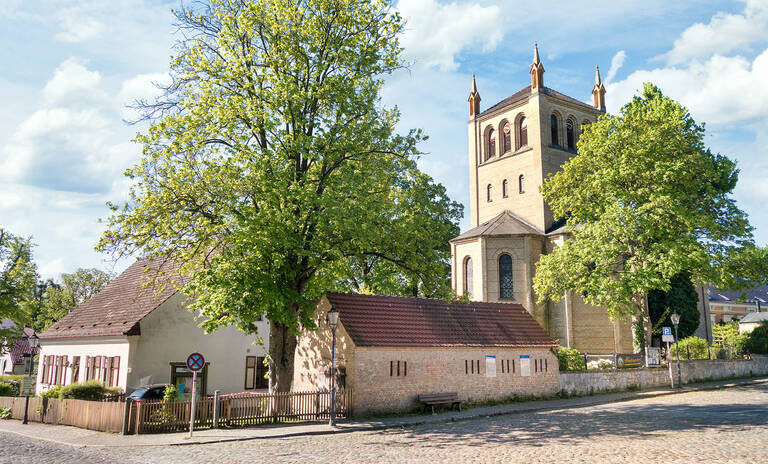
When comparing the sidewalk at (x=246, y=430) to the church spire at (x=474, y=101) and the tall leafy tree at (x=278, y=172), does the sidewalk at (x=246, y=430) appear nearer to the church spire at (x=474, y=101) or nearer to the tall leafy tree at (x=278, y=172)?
the tall leafy tree at (x=278, y=172)

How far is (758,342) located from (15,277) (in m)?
48.7

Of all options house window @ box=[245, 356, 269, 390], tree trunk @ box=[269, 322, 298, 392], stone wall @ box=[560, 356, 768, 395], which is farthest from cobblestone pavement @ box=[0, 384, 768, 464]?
house window @ box=[245, 356, 269, 390]

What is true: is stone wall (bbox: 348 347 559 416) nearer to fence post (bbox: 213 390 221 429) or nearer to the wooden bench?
the wooden bench

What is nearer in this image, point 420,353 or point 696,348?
point 420,353

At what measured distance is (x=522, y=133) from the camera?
1737 inches

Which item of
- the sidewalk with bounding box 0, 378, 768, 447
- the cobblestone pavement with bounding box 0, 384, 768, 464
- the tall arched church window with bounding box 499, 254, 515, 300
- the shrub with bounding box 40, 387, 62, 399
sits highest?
the tall arched church window with bounding box 499, 254, 515, 300

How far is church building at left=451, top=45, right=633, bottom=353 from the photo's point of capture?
120ft

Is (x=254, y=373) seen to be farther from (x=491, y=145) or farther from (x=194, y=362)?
(x=491, y=145)

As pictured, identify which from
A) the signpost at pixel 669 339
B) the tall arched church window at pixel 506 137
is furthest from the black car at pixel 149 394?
the tall arched church window at pixel 506 137

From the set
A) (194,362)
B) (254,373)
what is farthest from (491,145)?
(194,362)

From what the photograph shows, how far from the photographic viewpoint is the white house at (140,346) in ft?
79.2

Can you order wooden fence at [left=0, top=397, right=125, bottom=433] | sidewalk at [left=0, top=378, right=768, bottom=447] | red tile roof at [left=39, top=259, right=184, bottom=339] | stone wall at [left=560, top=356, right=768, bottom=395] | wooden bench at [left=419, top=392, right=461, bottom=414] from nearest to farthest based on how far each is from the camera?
sidewalk at [left=0, top=378, right=768, bottom=447] < wooden fence at [left=0, top=397, right=125, bottom=433] < wooden bench at [left=419, top=392, right=461, bottom=414] < red tile roof at [left=39, top=259, right=184, bottom=339] < stone wall at [left=560, top=356, right=768, bottom=395]

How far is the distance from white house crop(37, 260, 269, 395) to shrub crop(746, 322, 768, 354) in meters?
32.8

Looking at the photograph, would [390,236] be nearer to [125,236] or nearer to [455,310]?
[455,310]
